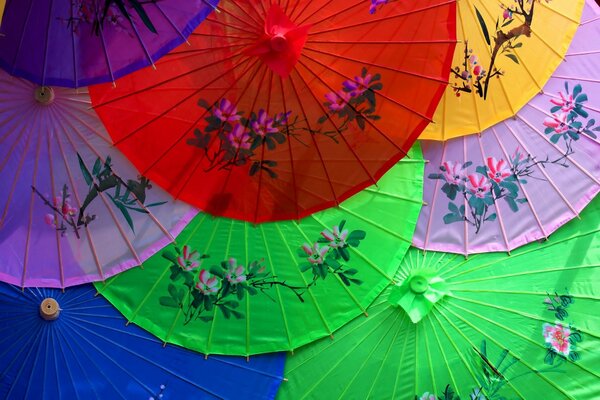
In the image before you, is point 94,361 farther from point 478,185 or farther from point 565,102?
point 565,102

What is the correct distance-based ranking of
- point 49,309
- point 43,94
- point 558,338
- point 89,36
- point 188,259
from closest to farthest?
point 89,36 → point 43,94 → point 49,309 → point 188,259 → point 558,338

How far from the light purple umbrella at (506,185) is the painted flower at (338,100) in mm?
454

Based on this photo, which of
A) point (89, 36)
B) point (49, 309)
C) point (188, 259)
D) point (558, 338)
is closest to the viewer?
point (89, 36)

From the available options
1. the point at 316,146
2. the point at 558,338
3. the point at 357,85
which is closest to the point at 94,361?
the point at 316,146

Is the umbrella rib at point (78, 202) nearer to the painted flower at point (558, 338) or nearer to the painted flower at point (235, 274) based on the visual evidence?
the painted flower at point (235, 274)

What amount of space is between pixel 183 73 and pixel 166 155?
1.01ft

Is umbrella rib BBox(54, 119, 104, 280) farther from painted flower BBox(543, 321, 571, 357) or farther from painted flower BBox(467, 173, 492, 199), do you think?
painted flower BBox(543, 321, 571, 357)

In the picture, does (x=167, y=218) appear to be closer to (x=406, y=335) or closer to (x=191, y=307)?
(x=191, y=307)

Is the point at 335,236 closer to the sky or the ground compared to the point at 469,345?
closer to the sky

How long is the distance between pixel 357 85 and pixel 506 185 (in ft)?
2.54

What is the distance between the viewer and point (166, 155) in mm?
2641

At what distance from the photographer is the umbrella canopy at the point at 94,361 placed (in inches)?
105

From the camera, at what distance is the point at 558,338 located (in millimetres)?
2859

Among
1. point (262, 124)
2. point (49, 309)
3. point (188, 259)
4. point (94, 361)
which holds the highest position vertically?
point (262, 124)
